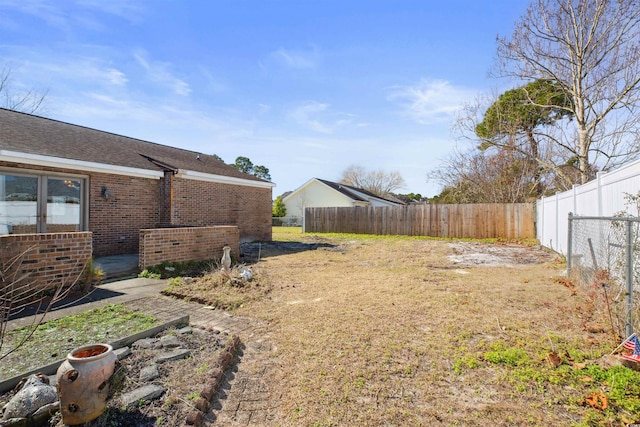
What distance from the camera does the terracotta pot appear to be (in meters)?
1.93

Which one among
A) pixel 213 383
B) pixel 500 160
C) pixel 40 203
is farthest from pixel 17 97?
pixel 500 160

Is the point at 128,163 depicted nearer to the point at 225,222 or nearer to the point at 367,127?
the point at 225,222

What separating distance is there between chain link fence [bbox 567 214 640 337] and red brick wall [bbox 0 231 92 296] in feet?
23.0

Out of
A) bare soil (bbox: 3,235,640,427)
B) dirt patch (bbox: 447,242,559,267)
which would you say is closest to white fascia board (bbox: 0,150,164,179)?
bare soil (bbox: 3,235,640,427)

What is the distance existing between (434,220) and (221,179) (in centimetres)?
1185

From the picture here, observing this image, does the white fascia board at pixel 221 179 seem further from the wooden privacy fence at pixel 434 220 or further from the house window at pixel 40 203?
the wooden privacy fence at pixel 434 220

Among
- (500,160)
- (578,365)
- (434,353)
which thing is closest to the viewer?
(578,365)

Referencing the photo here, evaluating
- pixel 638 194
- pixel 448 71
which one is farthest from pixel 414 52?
pixel 638 194

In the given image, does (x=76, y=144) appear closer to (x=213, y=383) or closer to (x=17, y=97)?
(x=213, y=383)

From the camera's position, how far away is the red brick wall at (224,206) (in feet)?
34.5

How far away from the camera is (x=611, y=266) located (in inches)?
177

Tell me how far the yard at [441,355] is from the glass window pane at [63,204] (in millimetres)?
6181

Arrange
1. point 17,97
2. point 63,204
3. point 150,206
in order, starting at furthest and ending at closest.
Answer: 1. point 17,97
2. point 150,206
3. point 63,204

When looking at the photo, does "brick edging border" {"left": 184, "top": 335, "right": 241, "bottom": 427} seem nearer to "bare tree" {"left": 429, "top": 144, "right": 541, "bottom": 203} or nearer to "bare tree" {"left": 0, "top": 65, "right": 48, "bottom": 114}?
"bare tree" {"left": 429, "top": 144, "right": 541, "bottom": 203}
